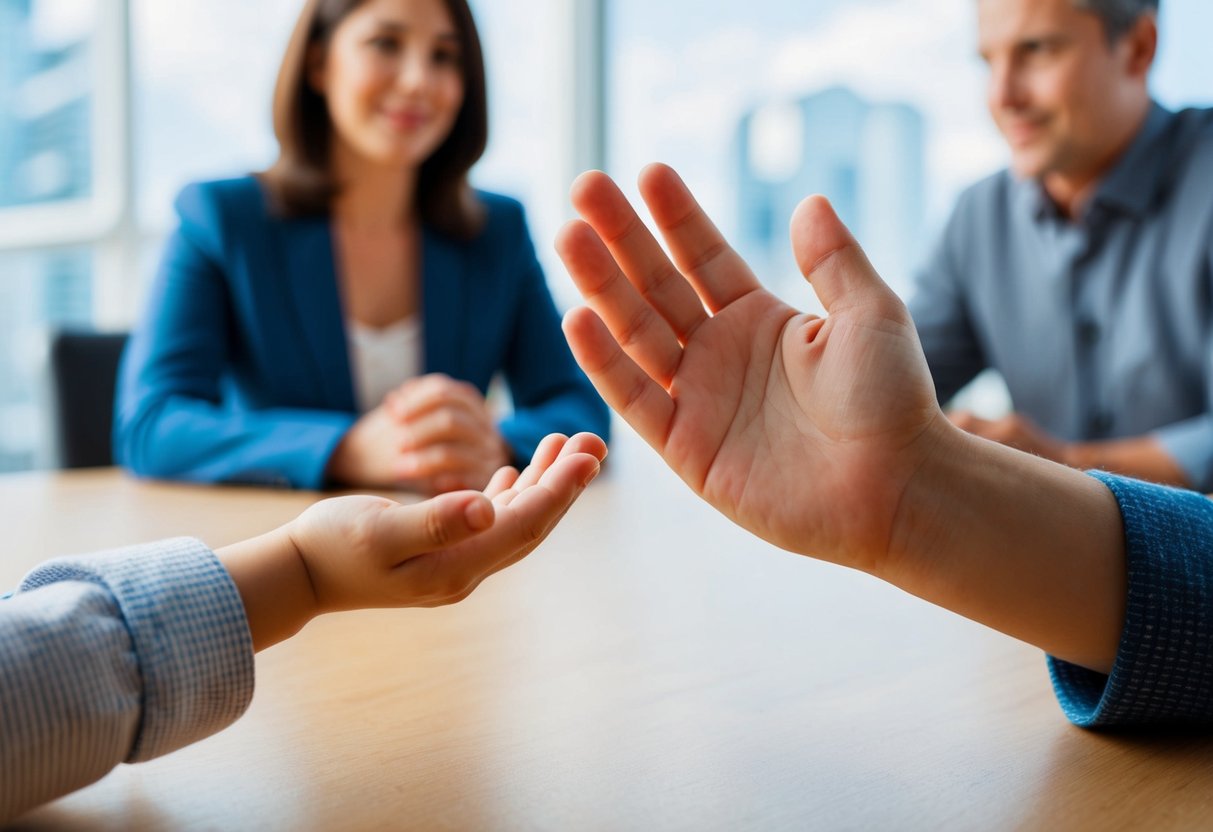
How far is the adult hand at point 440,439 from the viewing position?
121 centimetres

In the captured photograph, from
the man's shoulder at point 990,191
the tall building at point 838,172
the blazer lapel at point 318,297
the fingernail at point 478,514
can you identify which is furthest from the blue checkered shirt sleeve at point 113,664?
the tall building at point 838,172

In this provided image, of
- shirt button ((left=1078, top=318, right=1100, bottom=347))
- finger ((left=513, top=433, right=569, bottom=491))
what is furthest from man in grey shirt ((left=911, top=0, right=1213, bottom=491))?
finger ((left=513, top=433, right=569, bottom=491))

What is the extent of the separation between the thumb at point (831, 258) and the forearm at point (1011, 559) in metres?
0.09

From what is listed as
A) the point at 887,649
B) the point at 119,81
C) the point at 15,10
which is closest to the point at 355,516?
the point at 887,649

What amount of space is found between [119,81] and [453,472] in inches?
83.7

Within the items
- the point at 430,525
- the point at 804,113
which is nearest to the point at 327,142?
the point at 430,525

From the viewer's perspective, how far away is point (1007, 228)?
1.81 metres

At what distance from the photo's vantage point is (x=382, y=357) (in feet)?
5.45

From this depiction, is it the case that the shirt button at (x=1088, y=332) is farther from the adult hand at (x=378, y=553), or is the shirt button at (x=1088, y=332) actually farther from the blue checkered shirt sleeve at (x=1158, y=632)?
the adult hand at (x=378, y=553)

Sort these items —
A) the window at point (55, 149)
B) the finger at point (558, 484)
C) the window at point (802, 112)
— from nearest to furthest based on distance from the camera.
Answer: the finger at point (558, 484) < the window at point (55, 149) < the window at point (802, 112)

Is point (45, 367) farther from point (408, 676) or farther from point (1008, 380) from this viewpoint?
point (1008, 380)

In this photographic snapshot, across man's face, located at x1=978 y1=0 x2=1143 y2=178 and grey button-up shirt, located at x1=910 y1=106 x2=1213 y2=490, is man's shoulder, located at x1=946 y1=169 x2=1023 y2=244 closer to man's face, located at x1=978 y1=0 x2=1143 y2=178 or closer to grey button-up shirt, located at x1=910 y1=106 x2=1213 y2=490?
grey button-up shirt, located at x1=910 y1=106 x2=1213 y2=490

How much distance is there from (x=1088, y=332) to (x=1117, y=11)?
48 cm

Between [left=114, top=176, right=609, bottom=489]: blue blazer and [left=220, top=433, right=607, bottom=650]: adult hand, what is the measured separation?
2.58 ft
